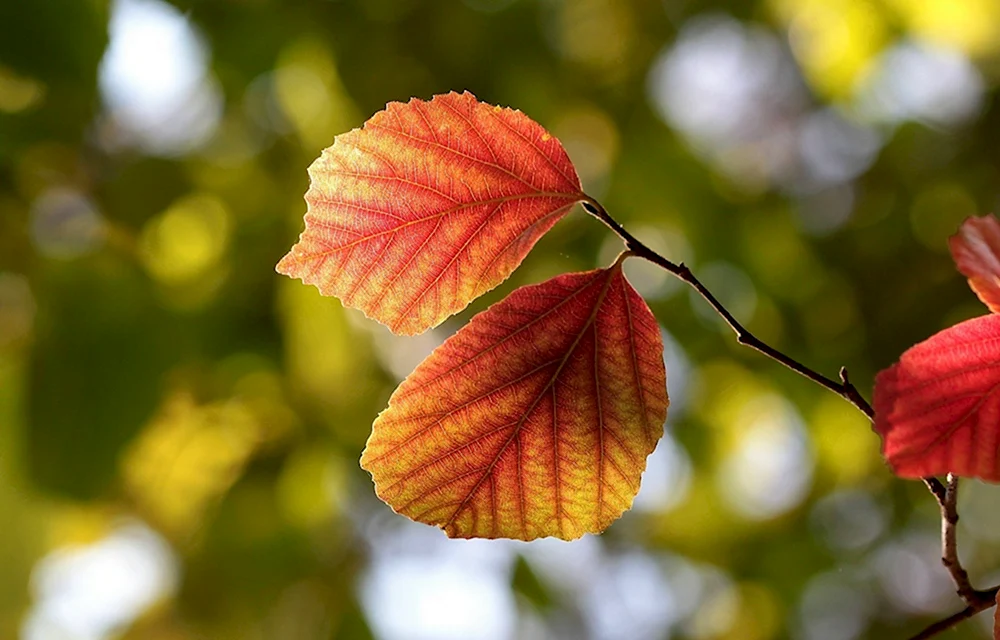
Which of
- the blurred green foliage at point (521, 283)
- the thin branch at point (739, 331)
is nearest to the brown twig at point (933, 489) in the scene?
the thin branch at point (739, 331)

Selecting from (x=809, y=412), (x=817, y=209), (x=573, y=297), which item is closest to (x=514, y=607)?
(x=809, y=412)

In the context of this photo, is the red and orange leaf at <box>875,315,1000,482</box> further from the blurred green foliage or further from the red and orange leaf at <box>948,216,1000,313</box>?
the blurred green foliage

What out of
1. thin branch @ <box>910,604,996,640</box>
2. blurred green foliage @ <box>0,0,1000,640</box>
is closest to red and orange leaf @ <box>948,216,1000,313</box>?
thin branch @ <box>910,604,996,640</box>

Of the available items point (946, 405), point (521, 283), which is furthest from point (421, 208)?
point (521, 283)

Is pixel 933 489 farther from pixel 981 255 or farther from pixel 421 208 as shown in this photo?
pixel 421 208

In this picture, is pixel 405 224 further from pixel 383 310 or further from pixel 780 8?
pixel 780 8

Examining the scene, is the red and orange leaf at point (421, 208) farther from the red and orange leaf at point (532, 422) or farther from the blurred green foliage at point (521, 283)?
the blurred green foliage at point (521, 283)
